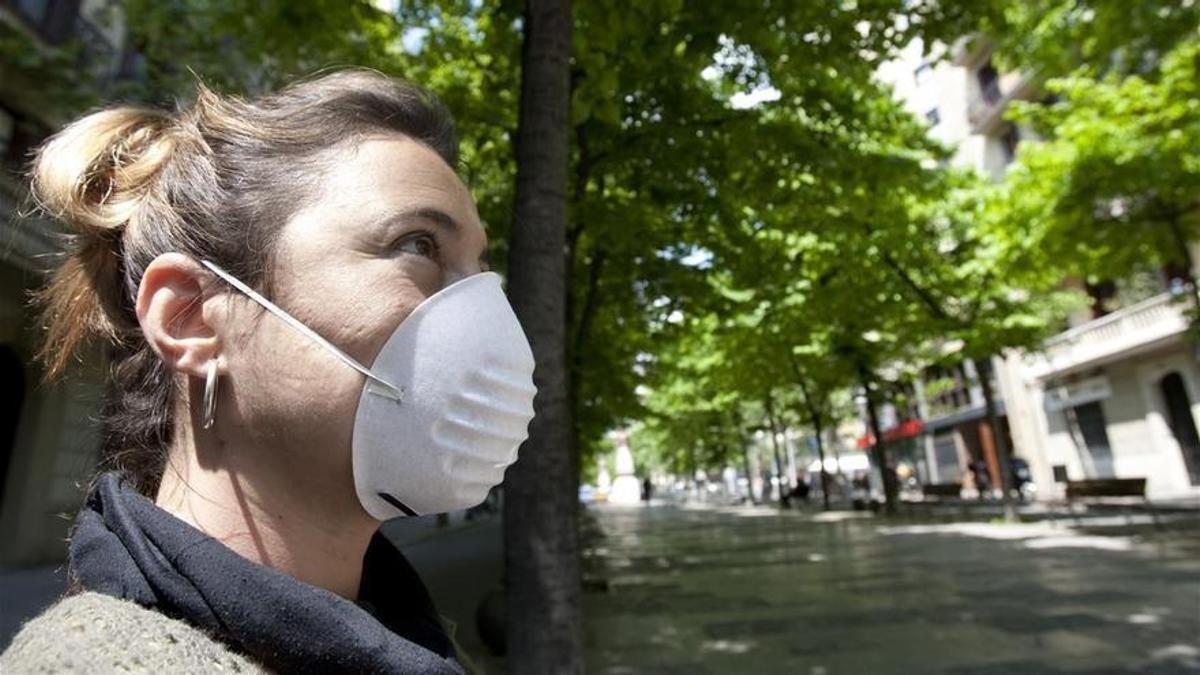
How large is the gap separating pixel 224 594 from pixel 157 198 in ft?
2.29

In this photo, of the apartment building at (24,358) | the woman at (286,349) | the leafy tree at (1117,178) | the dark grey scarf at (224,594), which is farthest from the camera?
the leafy tree at (1117,178)

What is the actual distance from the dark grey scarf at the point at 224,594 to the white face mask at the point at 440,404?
25 cm

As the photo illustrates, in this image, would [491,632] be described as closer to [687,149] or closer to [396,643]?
[687,149]

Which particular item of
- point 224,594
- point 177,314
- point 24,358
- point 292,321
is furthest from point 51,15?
point 224,594

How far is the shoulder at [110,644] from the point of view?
85 cm

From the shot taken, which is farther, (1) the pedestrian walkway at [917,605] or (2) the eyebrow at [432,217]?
(1) the pedestrian walkway at [917,605]

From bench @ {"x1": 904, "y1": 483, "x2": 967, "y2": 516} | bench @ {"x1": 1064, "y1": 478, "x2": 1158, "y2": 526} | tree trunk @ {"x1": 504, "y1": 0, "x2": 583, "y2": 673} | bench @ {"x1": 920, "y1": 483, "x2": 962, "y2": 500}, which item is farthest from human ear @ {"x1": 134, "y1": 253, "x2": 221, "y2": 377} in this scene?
bench @ {"x1": 920, "y1": 483, "x2": 962, "y2": 500}

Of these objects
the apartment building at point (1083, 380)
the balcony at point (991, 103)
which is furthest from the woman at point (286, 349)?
the balcony at point (991, 103)

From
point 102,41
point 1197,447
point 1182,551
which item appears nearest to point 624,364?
point 1182,551

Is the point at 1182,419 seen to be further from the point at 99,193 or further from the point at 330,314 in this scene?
the point at 99,193

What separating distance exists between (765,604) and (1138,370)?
24459 millimetres

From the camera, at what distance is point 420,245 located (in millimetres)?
1364

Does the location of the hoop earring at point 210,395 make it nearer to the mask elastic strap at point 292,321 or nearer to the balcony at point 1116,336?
the mask elastic strap at point 292,321

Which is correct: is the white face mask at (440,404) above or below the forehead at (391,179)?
below
